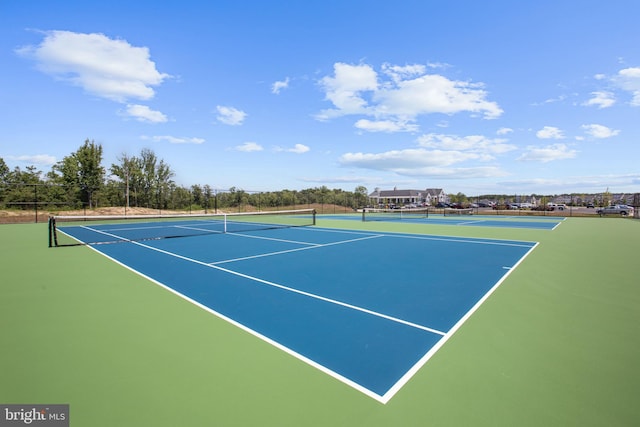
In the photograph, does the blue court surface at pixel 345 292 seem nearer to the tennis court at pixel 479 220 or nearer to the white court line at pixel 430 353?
the white court line at pixel 430 353

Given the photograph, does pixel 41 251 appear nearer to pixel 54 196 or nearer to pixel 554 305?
pixel 554 305

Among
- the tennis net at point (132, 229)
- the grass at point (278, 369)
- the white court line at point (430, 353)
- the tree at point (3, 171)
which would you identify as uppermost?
the tree at point (3, 171)

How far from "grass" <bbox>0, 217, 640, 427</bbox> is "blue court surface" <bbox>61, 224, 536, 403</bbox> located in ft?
0.69

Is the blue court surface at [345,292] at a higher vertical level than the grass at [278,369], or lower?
higher

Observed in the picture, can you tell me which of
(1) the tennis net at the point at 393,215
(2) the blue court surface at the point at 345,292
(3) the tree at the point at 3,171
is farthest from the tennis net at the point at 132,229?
(3) the tree at the point at 3,171

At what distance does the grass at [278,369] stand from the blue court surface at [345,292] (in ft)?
0.69

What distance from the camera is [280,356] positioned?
10.2 feet

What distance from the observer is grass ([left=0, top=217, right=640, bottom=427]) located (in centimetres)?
228

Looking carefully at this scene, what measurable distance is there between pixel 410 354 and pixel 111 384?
2.78 meters

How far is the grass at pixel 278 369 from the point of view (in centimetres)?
228

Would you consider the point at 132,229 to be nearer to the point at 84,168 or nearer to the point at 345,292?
the point at 345,292

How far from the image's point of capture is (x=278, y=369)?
2.86 metres

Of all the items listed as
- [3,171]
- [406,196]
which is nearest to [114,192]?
[3,171]

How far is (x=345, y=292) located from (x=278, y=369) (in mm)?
2495
